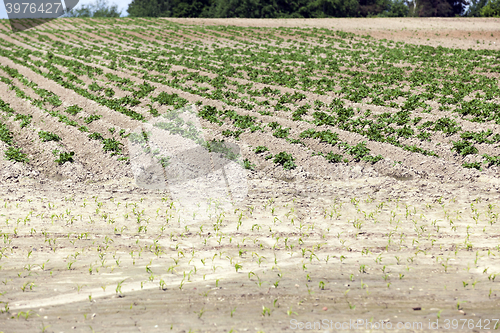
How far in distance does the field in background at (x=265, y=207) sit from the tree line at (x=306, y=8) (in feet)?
176

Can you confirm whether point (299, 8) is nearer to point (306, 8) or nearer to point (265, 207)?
point (306, 8)

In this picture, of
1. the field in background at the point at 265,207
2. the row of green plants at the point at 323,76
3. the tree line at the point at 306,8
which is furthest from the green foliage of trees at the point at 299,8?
the field in background at the point at 265,207

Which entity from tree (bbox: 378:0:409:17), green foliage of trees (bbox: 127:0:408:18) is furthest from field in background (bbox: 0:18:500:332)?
tree (bbox: 378:0:409:17)

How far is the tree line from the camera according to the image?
7238 centimetres

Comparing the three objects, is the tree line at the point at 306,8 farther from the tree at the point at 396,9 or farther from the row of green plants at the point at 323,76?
the row of green plants at the point at 323,76

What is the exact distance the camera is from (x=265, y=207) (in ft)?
29.0

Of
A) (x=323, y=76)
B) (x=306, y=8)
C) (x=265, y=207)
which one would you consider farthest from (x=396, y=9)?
(x=265, y=207)

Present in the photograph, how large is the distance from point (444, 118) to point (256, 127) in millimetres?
6508

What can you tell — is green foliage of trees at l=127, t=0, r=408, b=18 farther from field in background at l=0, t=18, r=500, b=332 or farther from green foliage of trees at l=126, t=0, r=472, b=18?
field in background at l=0, t=18, r=500, b=332

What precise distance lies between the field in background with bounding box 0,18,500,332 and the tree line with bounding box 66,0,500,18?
53.6 metres

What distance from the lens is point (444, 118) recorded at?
13992mm

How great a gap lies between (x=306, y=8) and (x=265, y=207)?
7072 centimetres

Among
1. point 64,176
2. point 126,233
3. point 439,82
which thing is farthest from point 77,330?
point 439,82

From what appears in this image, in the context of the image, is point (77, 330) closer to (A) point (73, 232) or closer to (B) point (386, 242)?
(A) point (73, 232)
